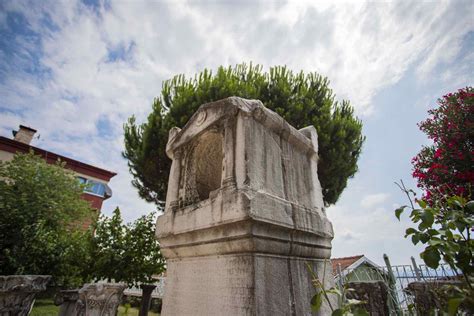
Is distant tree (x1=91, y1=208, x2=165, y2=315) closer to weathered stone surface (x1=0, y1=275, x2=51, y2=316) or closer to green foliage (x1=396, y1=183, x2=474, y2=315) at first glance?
weathered stone surface (x1=0, y1=275, x2=51, y2=316)

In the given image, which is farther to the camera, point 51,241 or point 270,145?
point 51,241

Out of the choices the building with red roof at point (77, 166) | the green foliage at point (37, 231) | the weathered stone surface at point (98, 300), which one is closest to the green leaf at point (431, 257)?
the weathered stone surface at point (98, 300)

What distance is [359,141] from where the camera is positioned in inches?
324

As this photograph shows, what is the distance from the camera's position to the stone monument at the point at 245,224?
181 centimetres

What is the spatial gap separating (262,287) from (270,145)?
4.42ft

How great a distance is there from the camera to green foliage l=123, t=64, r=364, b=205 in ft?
23.8

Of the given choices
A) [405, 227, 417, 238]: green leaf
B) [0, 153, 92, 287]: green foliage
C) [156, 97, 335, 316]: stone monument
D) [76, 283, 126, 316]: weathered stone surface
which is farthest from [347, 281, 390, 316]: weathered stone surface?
[0, 153, 92, 287]: green foliage

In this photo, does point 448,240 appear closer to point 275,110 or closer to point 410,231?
point 410,231

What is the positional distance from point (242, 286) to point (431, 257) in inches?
A: 47.2

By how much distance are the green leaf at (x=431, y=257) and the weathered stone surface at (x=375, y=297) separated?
1.69 m

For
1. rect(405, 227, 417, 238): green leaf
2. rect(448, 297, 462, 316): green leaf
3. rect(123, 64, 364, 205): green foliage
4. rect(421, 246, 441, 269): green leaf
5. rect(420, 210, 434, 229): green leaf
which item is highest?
rect(123, 64, 364, 205): green foliage

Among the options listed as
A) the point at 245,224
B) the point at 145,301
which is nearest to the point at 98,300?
the point at 145,301

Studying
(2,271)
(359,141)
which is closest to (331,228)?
(359,141)

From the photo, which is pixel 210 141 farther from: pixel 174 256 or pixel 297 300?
pixel 297 300
